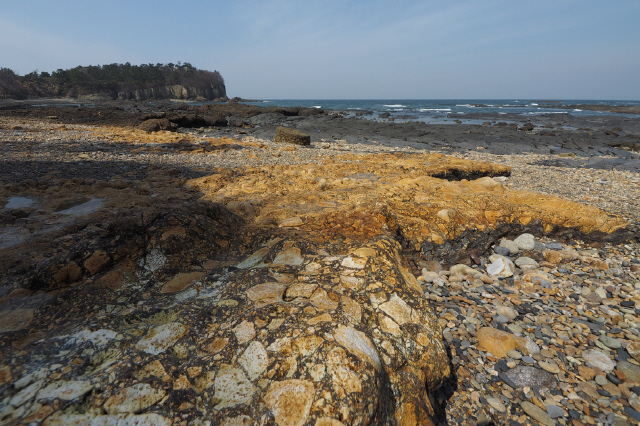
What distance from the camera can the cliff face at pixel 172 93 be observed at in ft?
233

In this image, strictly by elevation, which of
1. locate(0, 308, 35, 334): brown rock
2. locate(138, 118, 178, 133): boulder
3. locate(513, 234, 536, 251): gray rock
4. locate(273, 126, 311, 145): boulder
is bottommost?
locate(513, 234, 536, 251): gray rock

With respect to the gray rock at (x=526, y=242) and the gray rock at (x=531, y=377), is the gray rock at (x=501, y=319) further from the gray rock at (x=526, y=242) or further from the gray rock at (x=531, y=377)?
the gray rock at (x=526, y=242)

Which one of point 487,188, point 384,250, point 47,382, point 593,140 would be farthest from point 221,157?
point 593,140

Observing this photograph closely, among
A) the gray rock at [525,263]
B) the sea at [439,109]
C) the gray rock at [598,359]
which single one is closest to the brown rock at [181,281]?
the gray rock at [598,359]

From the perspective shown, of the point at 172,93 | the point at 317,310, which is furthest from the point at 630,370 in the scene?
the point at 172,93

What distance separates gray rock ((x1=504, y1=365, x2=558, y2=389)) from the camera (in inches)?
90.0

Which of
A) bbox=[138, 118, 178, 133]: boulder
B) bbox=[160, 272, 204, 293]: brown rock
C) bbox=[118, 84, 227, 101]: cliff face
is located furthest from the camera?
bbox=[118, 84, 227, 101]: cliff face

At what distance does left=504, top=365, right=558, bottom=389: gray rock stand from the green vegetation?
76876 millimetres

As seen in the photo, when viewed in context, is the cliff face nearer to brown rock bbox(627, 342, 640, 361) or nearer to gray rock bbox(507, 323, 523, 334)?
gray rock bbox(507, 323, 523, 334)

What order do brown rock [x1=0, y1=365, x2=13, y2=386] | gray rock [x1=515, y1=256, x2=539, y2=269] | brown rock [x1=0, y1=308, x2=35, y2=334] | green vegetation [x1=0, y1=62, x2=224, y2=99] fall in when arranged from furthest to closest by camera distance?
green vegetation [x1=0, y1=62, x2=224, y2=99]
gray rock [x1=515, y1=256, x2=539, y2=269]
brown rock [x1=0, y1=308, x2=35, y2=334]
brown rock [x1=0, y1=365, x2=13, y2=386]

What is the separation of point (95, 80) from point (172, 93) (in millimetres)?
16891

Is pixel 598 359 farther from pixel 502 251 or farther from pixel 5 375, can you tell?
pixel 5 375

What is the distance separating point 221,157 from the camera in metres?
10.1

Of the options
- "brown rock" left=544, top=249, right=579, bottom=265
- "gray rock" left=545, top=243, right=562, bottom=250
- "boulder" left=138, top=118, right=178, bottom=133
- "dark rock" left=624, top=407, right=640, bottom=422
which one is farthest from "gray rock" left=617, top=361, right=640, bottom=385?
"boulder" left=138, top=118, right=178, bottom=133
